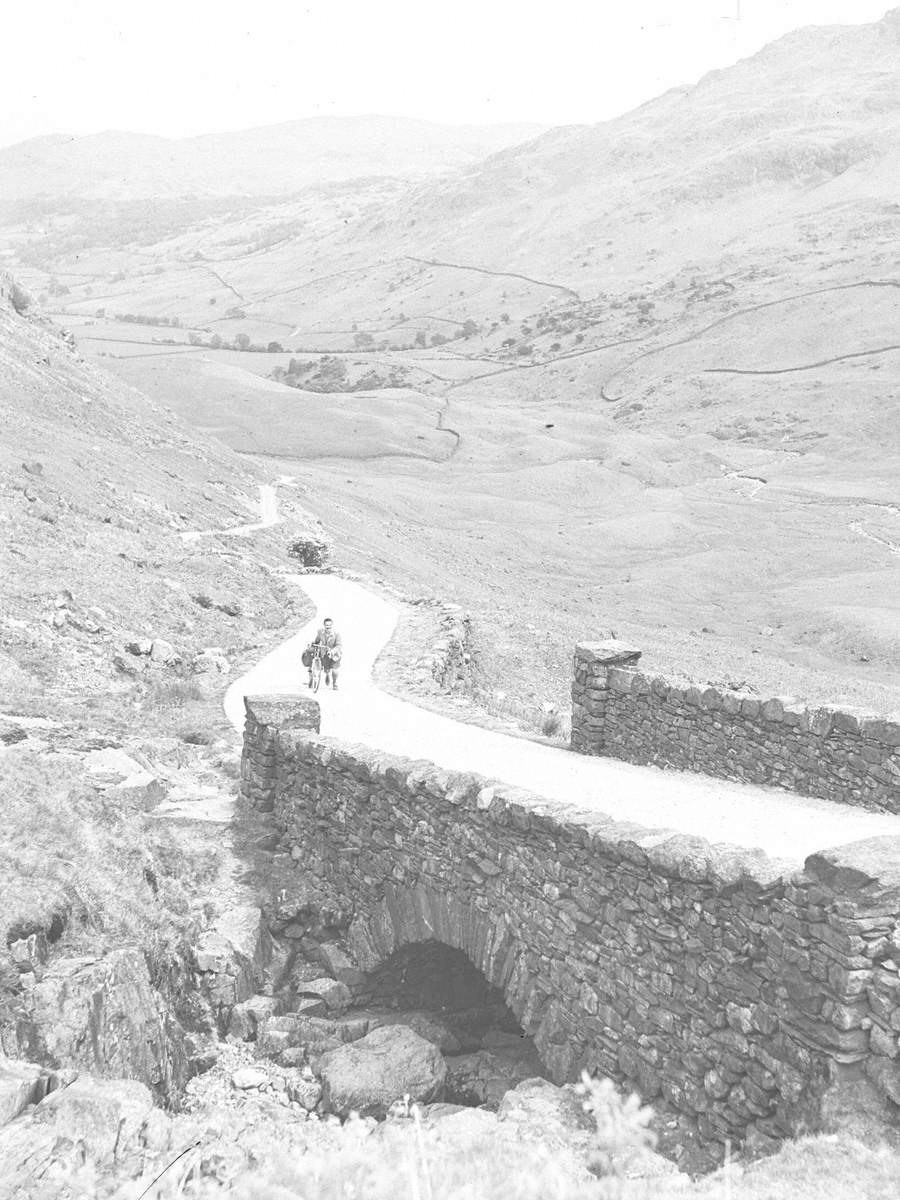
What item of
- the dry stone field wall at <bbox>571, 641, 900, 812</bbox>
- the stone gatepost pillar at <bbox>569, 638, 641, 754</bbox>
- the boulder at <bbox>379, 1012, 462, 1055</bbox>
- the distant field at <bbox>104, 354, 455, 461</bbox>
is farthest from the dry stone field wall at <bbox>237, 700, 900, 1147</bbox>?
the distant field at <bbox>104, 354, 455, 461</bbox>

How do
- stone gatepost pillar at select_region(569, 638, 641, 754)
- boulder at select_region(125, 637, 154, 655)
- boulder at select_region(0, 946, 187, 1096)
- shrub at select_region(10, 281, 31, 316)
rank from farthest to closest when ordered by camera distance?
1. shrub at select_region(10, 281, 31, 316)
2. boulder at select_region(125, 637, 154, 655)
3. stone gatepost pillar at select_region(569, 638, 641, 754)
4. boulder at select_region(0, 946, 187, 1096)

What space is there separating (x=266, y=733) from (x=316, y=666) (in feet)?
21.0

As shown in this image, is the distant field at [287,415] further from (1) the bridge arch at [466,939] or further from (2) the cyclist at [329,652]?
(1) the bridge arch at [466,939]

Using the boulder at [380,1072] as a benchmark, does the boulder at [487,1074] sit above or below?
below

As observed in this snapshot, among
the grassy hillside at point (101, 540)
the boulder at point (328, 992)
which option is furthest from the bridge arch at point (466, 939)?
the grassy hillside at point (101, 540)

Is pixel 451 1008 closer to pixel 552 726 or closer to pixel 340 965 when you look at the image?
pixel 340 965

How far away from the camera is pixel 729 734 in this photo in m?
13.5

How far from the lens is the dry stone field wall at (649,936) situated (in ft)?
20.0

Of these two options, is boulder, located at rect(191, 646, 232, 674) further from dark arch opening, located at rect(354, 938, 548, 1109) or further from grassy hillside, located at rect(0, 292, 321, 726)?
dark arch opening, located at rect(354, 938, 548, 1109)

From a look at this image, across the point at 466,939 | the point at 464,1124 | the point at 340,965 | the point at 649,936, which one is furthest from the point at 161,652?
the point at 464,1124

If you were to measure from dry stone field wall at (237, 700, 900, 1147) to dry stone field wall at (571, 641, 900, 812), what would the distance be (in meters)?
5.05

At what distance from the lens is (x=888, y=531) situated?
57.9m

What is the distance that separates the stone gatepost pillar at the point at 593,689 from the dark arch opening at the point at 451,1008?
5.66 meters

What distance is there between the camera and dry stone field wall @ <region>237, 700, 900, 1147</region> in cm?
609
